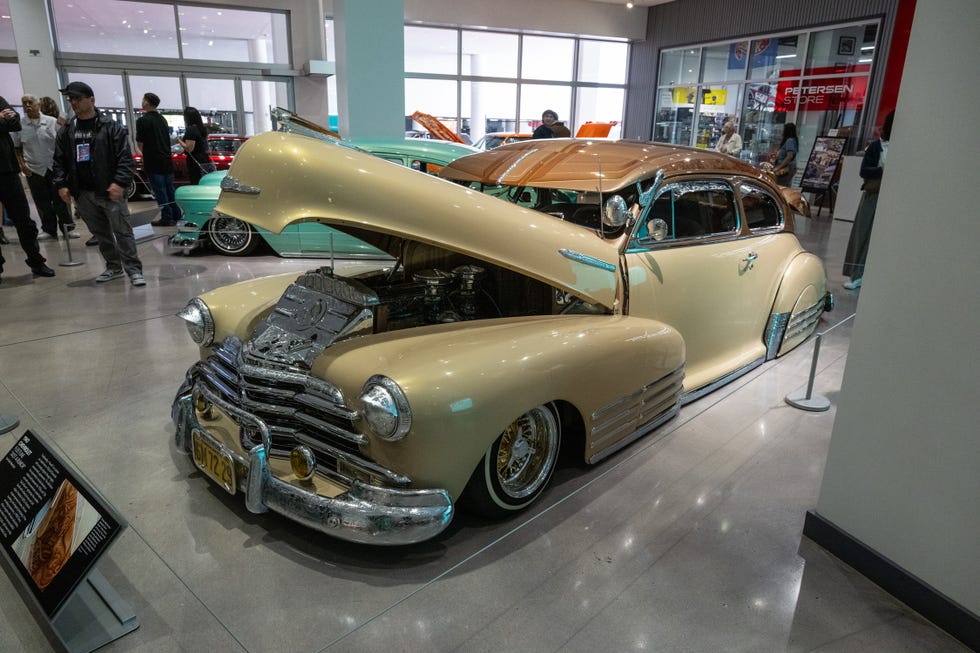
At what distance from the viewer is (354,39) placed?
797 centimetres

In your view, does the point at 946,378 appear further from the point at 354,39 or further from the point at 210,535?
the point at 354,39

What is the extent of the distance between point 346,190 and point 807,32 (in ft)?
48.5

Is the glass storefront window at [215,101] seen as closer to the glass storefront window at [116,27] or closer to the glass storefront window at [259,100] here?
the glass storefront window at [259,100]

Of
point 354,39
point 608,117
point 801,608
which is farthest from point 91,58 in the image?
point 801,608

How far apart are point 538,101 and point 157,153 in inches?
486

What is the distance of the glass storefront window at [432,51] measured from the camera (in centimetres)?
1661

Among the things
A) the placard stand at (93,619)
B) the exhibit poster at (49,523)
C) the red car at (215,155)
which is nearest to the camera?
the exhibit poster at (49,523)

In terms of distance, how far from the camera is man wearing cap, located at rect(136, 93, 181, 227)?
8.05 m

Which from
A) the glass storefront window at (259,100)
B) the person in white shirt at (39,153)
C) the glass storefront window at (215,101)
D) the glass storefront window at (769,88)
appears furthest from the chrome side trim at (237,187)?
the glass storefront window at (769,88)

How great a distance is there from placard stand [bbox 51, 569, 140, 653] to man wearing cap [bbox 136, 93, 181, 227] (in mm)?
6782

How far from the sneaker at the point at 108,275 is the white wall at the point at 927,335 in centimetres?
649

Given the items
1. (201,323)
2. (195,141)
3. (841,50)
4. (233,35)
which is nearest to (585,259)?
(201,323)

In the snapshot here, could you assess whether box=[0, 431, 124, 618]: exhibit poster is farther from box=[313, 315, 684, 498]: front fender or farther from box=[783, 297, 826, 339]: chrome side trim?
box=[783, 297, 826, 339]: chrome side trim

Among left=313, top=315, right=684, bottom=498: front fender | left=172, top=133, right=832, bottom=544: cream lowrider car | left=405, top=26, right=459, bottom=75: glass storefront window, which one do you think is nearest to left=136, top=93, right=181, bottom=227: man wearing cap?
left=172, top=133, right=832, bottom=544: cream lowrider car
